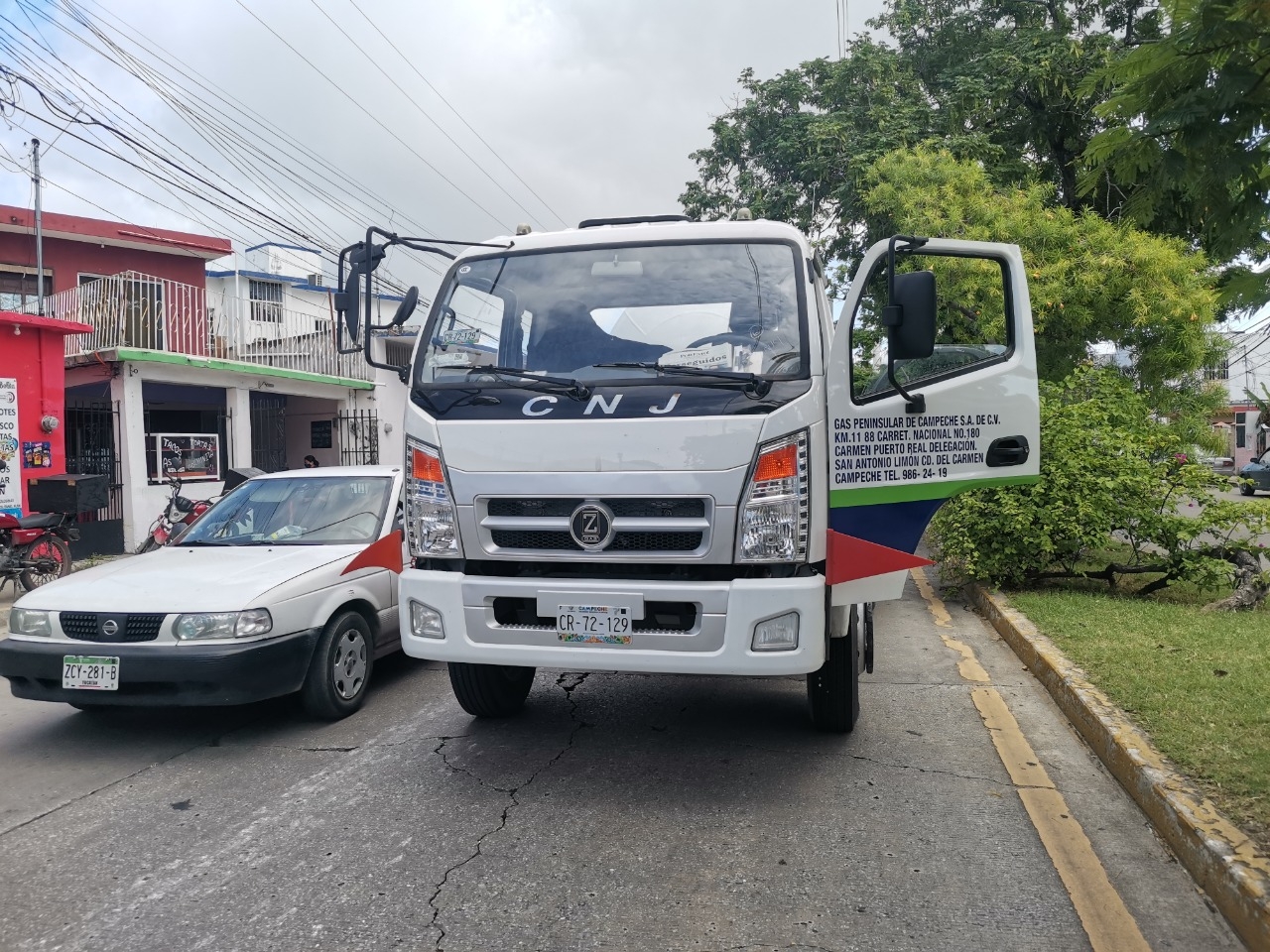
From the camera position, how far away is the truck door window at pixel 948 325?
4.40 meters

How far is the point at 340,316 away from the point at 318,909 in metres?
2.77

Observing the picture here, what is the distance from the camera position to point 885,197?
1328 cm

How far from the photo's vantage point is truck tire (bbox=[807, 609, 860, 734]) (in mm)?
4543

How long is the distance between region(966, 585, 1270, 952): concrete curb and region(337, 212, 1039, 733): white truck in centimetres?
117

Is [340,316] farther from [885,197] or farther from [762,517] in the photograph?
[885,197]

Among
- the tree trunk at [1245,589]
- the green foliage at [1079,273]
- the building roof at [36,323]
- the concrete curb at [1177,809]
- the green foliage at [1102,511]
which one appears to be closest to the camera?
the concrete curb at [1177,809]

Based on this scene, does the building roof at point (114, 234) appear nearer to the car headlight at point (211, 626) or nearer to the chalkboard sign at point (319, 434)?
the chalkboard sign at point (319, 434)

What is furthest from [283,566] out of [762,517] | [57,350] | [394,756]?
[57,350]

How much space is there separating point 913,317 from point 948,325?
26.6 ft

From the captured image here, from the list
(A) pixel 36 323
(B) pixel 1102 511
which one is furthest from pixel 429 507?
(A) pixel 36 323

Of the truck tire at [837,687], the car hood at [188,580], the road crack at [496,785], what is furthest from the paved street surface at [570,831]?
the car hood at [188,580]

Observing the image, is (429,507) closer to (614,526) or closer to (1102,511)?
(614,526)

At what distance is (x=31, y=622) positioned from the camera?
4949 mm

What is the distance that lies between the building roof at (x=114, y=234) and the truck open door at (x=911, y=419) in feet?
59.0
